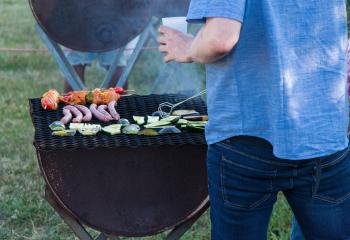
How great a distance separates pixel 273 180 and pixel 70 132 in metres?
0.92

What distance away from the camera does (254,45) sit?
190 cm

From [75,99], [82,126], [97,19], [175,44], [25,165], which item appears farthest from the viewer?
[25,165]

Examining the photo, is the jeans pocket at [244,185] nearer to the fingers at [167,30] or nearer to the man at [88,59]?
the fingers at [167,30]

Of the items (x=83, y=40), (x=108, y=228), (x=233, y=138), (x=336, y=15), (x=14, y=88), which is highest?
(x=336, y=15)

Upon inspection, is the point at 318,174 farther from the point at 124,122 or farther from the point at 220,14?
the point at 124,122

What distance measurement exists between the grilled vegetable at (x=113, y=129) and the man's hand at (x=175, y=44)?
59 cm

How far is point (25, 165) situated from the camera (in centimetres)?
471

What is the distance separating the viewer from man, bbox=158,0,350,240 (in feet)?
6.06

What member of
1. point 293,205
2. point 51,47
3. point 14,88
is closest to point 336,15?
point 293,205

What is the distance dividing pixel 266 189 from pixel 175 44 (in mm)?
540

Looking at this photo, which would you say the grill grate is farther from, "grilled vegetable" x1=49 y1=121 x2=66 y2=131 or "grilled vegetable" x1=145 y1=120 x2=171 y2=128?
"grilled vegetable" x1=145 y1=120 x2=171 y2=128

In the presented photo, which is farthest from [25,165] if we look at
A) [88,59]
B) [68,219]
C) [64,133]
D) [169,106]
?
[64,133]

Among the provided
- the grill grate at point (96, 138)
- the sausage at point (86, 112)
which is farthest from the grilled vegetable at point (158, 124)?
the sausage at point (86, 112)

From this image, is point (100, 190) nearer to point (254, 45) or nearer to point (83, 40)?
point (254, 45)
